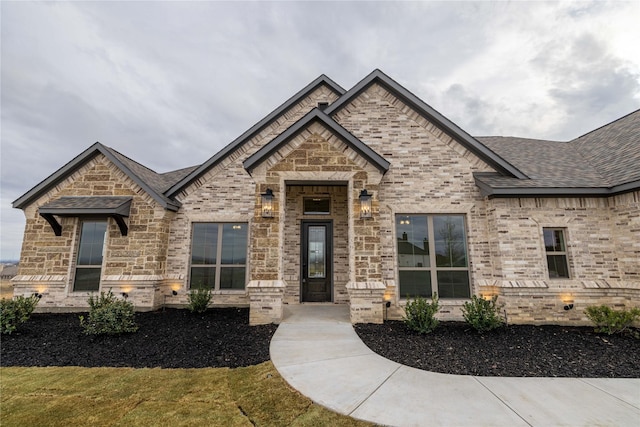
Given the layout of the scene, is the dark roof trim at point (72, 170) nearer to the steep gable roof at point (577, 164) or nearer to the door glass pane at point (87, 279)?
the door glass pane at point (87, 279)

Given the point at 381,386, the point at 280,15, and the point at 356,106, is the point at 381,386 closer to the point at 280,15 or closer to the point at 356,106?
the point at 356,106

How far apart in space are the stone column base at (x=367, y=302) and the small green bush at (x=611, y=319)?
490 centimetres

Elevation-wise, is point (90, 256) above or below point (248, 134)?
below

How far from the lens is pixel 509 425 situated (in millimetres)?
2805

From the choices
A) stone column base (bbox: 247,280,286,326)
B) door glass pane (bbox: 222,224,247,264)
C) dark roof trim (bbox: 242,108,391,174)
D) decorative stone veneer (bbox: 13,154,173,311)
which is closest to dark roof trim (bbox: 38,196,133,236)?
decorative stone veneer (bbox: 13,154,173,311)

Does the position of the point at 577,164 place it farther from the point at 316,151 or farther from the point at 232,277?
the point at 232,277

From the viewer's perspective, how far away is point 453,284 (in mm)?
7250

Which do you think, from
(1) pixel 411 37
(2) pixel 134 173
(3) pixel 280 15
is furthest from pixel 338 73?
(2) pixel 134 173

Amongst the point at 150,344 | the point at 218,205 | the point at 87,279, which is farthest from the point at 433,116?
the point at 87,279

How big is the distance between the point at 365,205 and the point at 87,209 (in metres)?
8.02

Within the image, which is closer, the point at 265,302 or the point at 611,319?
the point at 611,319

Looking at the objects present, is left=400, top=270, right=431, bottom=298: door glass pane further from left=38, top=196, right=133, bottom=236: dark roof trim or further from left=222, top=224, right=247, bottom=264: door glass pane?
left=38, top=196, right=133, bottom=236: dark roof trim

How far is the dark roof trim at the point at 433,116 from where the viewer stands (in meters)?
7.50

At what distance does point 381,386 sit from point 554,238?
21.7ft
